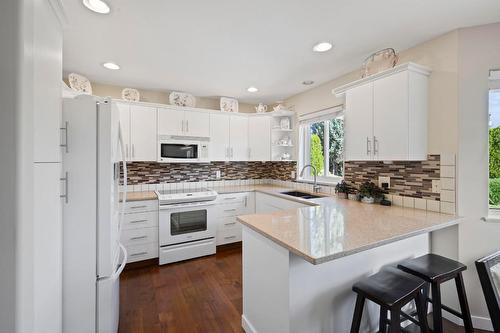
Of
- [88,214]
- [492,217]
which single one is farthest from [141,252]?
[492,217]

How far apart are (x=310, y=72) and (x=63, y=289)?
2932mm

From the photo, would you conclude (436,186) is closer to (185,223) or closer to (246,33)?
(246,33)

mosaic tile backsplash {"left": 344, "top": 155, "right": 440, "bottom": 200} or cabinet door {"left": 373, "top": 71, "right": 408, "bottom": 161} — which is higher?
cabinet door {"left": 373, "top": 71, "right": 408, "bottom": 161}

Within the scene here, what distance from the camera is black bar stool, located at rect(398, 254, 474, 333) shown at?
1.38 meters

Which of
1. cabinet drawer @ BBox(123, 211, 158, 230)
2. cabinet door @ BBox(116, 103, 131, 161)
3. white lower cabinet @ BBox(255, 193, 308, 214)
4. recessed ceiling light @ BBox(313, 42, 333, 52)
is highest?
recessed ceiling light @ BBox(313, 42, 333, 52)

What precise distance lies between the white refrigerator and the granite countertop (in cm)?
95

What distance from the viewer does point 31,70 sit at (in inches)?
29.2

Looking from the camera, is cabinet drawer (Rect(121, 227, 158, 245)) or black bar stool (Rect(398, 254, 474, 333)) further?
cabinet drawer (Rect(121, 227, 158, 245))

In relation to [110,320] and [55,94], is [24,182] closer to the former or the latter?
[55,94]

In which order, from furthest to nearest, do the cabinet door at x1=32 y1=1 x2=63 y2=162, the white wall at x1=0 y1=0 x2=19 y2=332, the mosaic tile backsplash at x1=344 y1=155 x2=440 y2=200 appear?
the mosaic tile backsplash at x1=344 y1=155 x2=440 y2=200
the cabinet door at x1=32 y1=1 x2=63 y2=162
the white wall at x1=0 y1=0 x2=19 y2=332

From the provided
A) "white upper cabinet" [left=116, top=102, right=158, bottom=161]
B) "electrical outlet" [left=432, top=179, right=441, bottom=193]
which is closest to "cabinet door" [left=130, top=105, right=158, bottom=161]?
"white upper cabinet" [left=116, top=102, right=158, bottom=161]

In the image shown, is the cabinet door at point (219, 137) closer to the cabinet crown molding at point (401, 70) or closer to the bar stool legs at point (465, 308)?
the cabinet crown molding at point (401, 70)

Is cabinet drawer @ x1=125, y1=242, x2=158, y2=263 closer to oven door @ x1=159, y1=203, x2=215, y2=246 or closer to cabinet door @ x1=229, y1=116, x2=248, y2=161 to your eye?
oven door @ x1=159, y1=203, x2=215, y2=246

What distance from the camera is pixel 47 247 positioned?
103 centimetres
